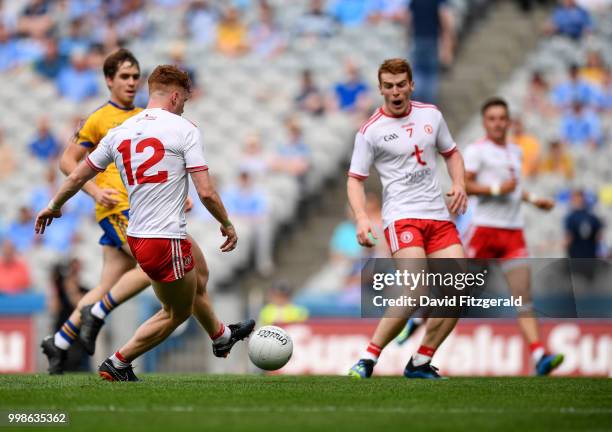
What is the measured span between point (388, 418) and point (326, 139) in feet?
40.2

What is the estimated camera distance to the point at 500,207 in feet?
38.1

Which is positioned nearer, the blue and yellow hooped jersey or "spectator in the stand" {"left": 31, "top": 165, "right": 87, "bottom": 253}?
the blue and yellow hooped jersey

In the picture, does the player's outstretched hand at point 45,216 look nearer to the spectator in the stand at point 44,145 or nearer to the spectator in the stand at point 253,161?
the spectator in the stand at point 253,161

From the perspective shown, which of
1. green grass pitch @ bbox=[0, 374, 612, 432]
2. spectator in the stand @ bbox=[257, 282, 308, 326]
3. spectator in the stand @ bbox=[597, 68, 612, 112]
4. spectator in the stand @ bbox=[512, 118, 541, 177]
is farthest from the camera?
spectator in the stand @ bbox=[597, 68, 612, 112]

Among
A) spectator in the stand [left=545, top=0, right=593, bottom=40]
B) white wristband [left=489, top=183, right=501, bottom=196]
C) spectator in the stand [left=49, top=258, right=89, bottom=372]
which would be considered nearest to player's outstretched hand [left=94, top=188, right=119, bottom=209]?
white wristband [left=489, top=183, right=501, bottom=196]

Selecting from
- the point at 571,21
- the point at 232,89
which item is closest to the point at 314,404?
the point at 232,89

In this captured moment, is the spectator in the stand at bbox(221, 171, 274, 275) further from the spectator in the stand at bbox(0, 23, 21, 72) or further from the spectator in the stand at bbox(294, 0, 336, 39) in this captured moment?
the spectator in the stand at bbox(0, 23, 21, 72)

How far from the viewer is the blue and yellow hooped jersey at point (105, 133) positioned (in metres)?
9.94

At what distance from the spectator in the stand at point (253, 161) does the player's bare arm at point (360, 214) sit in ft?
28.2

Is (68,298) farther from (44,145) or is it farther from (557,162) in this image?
(557,162)

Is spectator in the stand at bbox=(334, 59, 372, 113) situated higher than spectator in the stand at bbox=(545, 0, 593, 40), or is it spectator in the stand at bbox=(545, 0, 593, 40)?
spectator in the stand at bbox=(545, 0, 593, 40)

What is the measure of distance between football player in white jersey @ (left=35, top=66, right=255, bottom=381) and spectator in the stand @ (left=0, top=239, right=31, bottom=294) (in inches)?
348

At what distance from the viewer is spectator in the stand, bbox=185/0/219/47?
22.2 metres

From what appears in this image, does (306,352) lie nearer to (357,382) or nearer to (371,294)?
(371,294)
